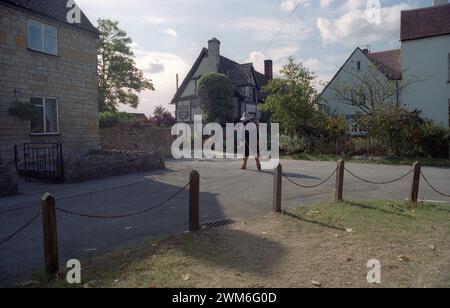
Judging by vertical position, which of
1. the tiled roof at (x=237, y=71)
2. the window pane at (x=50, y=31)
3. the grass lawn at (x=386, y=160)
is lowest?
the grass lawn at (x=386, y=160)

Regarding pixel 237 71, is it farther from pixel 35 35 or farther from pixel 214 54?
pixel 35 35

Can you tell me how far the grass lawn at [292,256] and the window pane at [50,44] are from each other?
12255mm

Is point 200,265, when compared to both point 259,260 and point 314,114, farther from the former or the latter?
point 314,114

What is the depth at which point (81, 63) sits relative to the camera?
654 inches

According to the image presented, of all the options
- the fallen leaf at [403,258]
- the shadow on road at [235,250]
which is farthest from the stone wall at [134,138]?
the fallen leaf at [403,258]

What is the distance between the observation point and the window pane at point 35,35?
14185 millimetres

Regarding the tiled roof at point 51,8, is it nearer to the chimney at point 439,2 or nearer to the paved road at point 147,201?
the paved road at point 147,201

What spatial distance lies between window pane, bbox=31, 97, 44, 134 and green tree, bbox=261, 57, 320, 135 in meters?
12.7

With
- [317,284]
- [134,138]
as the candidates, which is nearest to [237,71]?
[134,138]

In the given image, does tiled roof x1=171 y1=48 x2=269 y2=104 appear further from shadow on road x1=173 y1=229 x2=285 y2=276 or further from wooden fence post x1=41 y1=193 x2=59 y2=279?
wooden fence post x1=41 y1=193 x2=59 y2=279

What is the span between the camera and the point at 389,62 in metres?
32.0
